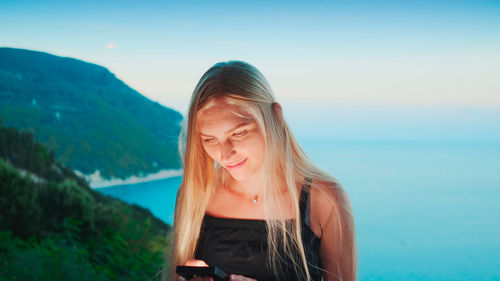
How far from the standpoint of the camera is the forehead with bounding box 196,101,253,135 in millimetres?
1325

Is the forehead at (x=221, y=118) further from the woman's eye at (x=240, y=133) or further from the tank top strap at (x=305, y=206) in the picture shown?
the tank top strap at (x=305, y=206)

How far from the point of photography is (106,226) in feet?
12.9

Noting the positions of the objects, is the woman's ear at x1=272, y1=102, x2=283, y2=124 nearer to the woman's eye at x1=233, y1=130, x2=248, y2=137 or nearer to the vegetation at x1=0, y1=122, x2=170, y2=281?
the woman's eye at x1=233, y1=130, x2=248, y2=137

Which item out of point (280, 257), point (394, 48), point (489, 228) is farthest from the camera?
point (394, 48)

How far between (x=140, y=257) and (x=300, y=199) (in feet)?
8.77

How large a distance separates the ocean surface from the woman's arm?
Result: 0.50 m

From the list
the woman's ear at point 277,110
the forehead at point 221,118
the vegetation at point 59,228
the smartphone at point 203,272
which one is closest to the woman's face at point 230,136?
the forehead at point 221,118

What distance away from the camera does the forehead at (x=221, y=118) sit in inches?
52.2

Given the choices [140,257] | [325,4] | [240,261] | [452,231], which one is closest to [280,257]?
[240,261]

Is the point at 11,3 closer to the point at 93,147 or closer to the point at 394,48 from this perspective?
the point at 93,147

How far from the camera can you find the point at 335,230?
135 centimetres

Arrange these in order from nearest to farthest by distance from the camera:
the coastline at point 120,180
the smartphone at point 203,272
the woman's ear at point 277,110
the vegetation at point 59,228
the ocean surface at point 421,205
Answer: the smartphone at point 203,272, the woman's ear at point 277,110, the ocean surface at point 421,205, the vegetation at point 59,228, the coastline at point 120,180

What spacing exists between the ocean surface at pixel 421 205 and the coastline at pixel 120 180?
2263mm

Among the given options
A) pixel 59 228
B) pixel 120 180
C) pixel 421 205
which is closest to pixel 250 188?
pixel 421 205
